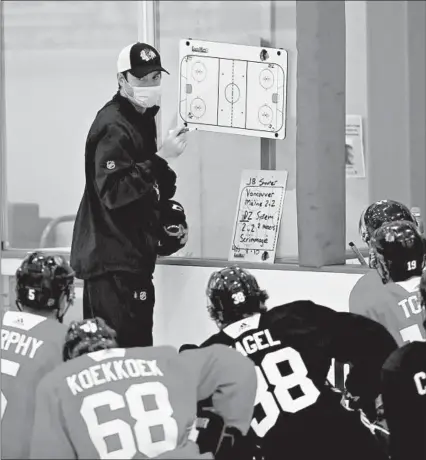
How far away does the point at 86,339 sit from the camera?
11.0ft

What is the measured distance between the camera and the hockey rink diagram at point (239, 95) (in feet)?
18.6

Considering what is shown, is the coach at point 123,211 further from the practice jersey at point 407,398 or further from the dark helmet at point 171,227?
the practice jersey at point 407,398

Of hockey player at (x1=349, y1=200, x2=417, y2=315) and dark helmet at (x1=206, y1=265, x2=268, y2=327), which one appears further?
hockey player at (x1=349, y1=200, x2=417, y2=315)

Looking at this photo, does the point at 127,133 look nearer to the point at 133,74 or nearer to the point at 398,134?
the point at 133,74

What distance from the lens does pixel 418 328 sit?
393cm

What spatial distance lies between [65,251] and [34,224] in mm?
2361

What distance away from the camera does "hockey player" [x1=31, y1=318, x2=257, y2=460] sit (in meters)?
3.08

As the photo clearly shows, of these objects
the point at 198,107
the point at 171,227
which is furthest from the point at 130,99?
the point at 198,107

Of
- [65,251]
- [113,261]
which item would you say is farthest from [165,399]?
[65,251]

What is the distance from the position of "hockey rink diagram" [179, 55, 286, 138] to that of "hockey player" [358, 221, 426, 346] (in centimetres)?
177

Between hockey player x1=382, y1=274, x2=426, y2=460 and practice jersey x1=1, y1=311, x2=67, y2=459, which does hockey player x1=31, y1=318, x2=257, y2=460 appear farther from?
hockey player x1=382, y1=274, x2=426, y2=460

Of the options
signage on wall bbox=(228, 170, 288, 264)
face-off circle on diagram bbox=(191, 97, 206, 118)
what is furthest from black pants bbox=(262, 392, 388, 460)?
face-off circle on diagram bbox=(191, 97, 206, 118)

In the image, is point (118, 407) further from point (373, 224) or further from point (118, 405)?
point (373, 224)

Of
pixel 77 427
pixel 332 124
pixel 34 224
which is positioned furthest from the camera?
pixel 34 224
